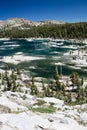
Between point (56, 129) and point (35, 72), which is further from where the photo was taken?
point (35, 72)

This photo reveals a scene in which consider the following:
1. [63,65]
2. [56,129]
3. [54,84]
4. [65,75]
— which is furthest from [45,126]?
[63,65]

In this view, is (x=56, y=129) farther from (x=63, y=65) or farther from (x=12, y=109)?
(x=63, y=65)

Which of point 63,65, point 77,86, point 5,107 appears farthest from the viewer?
point 63,65

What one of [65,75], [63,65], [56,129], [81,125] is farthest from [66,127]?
[63,65]

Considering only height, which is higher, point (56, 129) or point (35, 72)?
point (56, 129)

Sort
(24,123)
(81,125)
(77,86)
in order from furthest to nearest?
(77,86) < (81,125) < (24,123)

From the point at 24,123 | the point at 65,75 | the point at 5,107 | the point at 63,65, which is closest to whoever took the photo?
the point at 24,123

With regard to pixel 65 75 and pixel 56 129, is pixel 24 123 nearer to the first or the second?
pixel 56 129

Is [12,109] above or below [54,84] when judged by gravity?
above

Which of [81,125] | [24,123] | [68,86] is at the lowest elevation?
[68,86]
